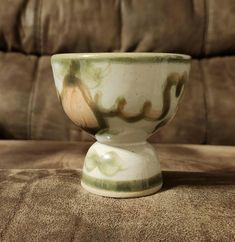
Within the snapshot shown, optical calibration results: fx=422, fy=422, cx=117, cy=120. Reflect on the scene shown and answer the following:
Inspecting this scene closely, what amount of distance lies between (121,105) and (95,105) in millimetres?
27

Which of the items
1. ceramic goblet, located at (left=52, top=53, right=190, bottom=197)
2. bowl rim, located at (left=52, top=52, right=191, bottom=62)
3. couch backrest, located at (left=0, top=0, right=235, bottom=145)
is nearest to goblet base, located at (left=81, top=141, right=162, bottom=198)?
ceramic goblet, located at (left=52, top=53, right=190, bottom=197)

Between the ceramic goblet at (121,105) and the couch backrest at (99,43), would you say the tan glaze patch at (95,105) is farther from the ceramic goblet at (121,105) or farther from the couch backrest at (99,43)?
the couch backrest at (99,43)

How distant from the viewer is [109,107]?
1.41ft

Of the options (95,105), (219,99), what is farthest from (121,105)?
(219,99)

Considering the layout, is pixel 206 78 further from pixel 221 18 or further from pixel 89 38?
pixel 89 38

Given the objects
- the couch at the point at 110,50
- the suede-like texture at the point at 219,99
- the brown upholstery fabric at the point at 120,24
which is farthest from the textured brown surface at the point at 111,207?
the brown upholstery fabric at the point at 120,24

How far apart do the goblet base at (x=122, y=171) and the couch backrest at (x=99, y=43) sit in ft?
1.50

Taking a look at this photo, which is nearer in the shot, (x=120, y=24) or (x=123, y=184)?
(x=123, y=184)

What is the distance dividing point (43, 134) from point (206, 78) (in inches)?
15.8

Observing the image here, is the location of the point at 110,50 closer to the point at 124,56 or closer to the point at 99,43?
the point at 99,43

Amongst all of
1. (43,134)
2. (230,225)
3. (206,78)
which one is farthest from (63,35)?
(230,225)

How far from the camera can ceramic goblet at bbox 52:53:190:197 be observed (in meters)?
0.42

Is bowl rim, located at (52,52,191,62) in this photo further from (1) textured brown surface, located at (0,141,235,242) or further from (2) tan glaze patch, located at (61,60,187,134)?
(1) textured brown surface, located at (0,141,235,242)

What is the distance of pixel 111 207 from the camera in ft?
1.42
